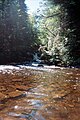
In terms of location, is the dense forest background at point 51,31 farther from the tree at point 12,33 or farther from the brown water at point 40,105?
the brown water at point 40,105

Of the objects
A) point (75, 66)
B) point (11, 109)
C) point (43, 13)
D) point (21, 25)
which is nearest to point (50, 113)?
point (11, 109)

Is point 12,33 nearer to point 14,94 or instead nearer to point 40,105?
point 14,94

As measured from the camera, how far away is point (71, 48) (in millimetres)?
20906

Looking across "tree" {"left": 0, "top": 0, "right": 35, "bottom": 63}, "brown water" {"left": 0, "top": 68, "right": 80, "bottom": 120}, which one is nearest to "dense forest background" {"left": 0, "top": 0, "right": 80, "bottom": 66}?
"tree" {"left": 0, "top": 0, "right": 35, "bottom": 63}

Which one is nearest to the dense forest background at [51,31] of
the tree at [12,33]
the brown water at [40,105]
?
the tree at [12,33]

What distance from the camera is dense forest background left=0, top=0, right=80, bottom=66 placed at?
20.4 metres

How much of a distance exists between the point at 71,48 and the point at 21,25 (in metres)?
17.9

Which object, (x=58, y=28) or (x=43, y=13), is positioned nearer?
(x=58, y=28)

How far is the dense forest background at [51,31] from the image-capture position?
20413 mm

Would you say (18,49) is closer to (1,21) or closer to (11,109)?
(1,21)

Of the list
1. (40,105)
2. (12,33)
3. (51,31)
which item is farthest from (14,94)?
(12,33)

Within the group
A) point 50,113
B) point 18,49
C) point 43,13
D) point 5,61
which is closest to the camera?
point 50,113

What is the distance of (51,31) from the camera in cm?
2527

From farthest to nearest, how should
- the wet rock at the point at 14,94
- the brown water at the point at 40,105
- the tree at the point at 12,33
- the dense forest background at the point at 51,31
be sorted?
the tree at the point at 12,33
the dense forest background at the point at 51,31
the wet rock at the point at 14,94
the brown water at the point at 40,105
